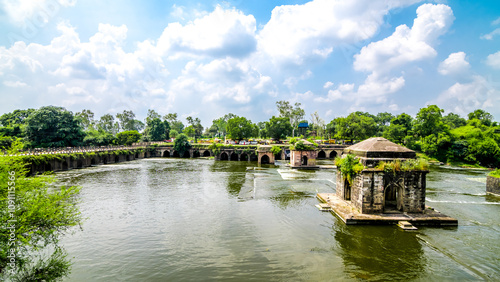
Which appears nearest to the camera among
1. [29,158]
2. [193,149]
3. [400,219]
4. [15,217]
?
[15,217]

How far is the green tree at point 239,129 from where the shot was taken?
7269 cm

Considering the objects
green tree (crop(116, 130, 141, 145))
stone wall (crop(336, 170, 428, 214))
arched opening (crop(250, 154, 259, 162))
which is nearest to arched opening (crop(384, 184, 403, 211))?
stone wall (crop(336, 170, 428, 214))

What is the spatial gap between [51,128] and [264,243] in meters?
51.0

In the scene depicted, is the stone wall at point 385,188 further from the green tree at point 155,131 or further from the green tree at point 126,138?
the green tree at point 155,131

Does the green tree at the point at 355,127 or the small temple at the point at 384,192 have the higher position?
the green tree at the point at 355,127

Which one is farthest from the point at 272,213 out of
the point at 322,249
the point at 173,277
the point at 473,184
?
the point at 473,184

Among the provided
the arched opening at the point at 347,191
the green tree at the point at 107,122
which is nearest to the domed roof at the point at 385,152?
the arched opening at the point at 347,191

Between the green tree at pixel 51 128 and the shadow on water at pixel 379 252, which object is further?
the green tree at pixel 51 128

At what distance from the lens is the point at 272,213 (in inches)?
671

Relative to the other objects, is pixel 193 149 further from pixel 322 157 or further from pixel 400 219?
pixel 400 219

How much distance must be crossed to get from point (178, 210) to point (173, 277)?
28.0 ft

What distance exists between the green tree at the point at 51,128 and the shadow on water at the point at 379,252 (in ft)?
169

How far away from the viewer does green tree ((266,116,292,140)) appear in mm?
73188

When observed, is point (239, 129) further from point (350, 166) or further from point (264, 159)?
point (350, 166)
